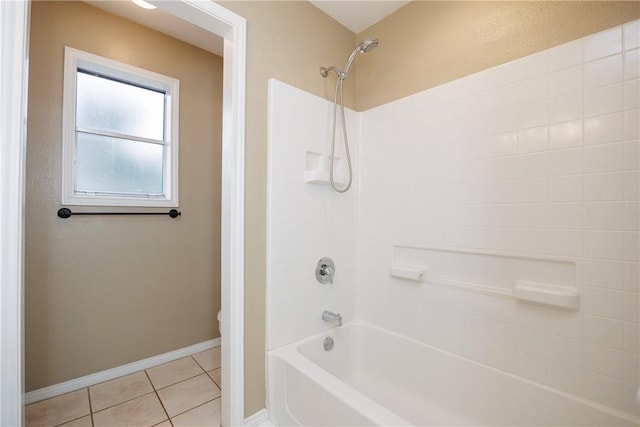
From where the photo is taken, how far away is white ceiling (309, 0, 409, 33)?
1.71 m

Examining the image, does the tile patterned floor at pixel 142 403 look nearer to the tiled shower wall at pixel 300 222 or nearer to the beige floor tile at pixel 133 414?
the beige floor tile at pixel 133 414

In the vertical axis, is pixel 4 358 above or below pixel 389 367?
above

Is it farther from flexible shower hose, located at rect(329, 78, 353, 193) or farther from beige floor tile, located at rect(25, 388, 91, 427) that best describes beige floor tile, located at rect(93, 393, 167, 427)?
flexible shower hose, located at rect(329, 78, 353, 193)

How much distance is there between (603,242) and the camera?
1075 millimetres

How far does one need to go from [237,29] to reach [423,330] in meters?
1.90

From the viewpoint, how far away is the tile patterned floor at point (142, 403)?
152cm

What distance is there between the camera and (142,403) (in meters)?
1.67

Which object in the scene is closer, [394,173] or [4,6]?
[4,6]

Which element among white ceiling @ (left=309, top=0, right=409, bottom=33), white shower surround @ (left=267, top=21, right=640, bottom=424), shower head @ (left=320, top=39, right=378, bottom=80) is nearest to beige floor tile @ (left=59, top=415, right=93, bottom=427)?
white shower surround @ (left=267, top=21, right=640, bottom=424)

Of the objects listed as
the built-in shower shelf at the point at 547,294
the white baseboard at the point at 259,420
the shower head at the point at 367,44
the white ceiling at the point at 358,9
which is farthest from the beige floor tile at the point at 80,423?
the white ceiling at the point at 358,9

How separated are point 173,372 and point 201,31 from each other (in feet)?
8.38

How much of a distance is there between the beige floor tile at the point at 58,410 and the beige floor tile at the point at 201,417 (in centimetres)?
57

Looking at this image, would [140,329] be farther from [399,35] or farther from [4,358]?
[399,35]

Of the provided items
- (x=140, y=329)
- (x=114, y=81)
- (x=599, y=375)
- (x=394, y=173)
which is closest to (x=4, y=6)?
(x=114, y=81)
